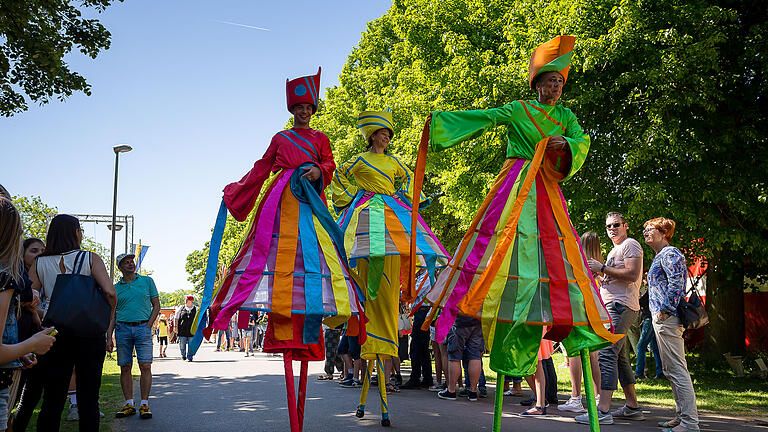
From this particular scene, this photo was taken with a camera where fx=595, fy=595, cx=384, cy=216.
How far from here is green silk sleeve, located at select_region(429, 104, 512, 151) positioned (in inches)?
160

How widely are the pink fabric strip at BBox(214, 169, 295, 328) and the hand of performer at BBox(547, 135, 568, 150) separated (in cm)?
208

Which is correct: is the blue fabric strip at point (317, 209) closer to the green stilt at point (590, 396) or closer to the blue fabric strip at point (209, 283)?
the blue fabric strip at point (209, 283)

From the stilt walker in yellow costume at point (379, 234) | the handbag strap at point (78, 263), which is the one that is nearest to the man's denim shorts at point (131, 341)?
the handbag strap at point (78, 263)

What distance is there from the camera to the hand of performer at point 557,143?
164 inches

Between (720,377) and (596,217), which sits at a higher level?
(596,217)

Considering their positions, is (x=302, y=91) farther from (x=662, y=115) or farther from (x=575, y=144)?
(x=662, y=115)

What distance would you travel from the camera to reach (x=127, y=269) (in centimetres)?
811

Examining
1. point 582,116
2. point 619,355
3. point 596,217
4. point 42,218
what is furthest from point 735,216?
point 42,218

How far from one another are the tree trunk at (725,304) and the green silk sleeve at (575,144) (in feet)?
37.9

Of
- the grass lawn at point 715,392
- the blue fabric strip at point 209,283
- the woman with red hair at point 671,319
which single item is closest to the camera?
the blue fabric strip at point 209,283

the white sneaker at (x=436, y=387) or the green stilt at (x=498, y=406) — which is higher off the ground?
the green stilt at (x=498, y=406)

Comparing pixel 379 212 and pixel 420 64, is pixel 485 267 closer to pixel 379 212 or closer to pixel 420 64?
pixel 379 212

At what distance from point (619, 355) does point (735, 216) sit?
7253mm

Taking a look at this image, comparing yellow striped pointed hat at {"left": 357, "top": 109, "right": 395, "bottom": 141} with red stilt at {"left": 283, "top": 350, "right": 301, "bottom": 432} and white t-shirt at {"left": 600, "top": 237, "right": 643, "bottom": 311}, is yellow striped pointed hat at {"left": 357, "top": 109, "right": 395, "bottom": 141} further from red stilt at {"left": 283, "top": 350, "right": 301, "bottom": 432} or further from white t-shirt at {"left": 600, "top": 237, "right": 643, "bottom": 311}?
white t-shirt at {"left": 600, "top": 237, "right": 643, "bottom": 311}
